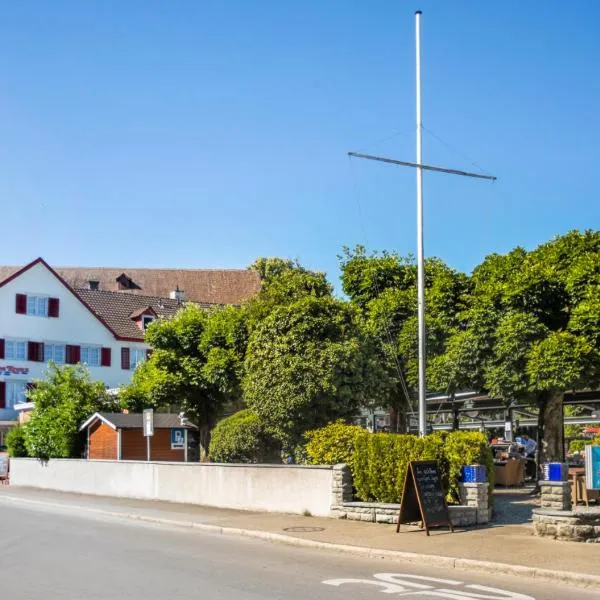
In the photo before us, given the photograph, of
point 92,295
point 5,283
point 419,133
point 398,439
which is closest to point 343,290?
point 419,133

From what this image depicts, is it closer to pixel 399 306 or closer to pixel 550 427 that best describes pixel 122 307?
pixel 399 306

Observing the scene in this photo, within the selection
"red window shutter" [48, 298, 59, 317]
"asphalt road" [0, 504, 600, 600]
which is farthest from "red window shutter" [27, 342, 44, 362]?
"asphalt road" [0, 504, 600, 600]

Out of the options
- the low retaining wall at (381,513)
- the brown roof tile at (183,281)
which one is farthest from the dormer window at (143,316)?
the low retaining wall at (381,513)

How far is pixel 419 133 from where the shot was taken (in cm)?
2420

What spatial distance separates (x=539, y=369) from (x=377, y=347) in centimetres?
641

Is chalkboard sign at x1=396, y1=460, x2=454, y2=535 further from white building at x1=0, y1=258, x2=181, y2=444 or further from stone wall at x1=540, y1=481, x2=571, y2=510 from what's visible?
white building at x1=0, y1=258, x2=181, y2=444

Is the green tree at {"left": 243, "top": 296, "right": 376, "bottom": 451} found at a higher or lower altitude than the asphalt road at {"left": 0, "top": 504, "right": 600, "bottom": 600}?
higher

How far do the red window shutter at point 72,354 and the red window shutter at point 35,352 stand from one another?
1.89 meters

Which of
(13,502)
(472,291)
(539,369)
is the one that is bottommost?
(13,502)

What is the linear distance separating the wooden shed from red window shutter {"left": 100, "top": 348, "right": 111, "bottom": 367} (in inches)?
1117

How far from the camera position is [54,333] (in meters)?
58.4

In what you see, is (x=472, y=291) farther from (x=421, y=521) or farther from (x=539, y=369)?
(x=421, y=521)

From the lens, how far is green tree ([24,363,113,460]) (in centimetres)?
3272

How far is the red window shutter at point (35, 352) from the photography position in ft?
186
